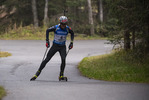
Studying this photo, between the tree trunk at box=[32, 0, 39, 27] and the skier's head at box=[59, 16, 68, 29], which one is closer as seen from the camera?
the skier's head at box=[59, 16, 68, 29]

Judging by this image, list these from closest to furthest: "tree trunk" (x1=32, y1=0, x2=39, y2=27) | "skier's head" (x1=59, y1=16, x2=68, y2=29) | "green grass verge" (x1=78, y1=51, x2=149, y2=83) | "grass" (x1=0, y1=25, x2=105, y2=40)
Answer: "skier's head" (x1=59, y1=16, x2=68, y2=29) → "green grass verge" (x1=78, y1=51, x2=149, y2=83) → "grass" (x1=0, y1=25, x2=105, y2=40) → "tree trunk" (x1=32, y1=0, x2=39, y2=27)

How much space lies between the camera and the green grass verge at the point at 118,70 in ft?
35.2

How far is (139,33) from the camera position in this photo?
1367cm

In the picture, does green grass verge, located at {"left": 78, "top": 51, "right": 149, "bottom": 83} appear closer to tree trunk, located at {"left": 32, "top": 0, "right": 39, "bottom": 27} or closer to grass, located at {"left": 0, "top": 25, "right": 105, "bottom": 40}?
grass, located at {"left": 0, "top": 25, "right": 105, "bottom": 40}

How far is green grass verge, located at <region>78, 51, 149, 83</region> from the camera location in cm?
1073

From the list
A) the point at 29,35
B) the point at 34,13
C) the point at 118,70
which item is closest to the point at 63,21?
the point at 118,70

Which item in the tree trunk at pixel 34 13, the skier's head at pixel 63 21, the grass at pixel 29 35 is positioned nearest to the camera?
the skier's head at pixel 63 21

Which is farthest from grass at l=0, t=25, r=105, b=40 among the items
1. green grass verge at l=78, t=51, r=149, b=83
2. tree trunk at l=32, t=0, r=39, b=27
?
green grass verge at l=78, t=51, r=149, b=83

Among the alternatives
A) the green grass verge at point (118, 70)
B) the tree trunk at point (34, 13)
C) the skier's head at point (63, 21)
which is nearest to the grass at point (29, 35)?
the tree trunk at point (34, 13)

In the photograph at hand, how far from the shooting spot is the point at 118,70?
1173 cm

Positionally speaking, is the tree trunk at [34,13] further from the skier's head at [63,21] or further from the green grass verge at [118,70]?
the skier's head at [63,21]

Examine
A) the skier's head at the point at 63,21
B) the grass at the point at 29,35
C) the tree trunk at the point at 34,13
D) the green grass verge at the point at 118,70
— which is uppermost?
the tree trunk at the point at 34,13

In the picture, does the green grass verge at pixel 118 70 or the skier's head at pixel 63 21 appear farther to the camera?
the green grass verge at pixel 118 70

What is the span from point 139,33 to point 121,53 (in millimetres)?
2056
